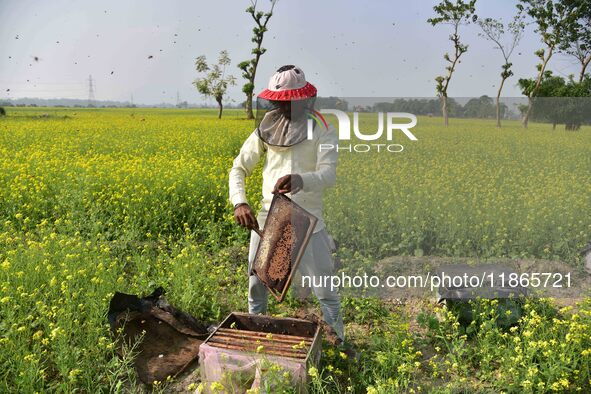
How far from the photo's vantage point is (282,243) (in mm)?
2830

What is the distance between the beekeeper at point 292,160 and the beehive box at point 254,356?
395mm

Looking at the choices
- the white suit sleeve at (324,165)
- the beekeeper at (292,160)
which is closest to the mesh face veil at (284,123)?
the beekeeper at (292,160)

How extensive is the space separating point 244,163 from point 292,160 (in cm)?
37

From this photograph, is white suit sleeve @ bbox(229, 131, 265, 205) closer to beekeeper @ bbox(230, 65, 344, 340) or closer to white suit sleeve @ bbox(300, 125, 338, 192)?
beekeeper @ bbox(230, 65, 344, 340)

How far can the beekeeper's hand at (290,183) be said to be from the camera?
2.67 m

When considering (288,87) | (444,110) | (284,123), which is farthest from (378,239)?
(288,87)

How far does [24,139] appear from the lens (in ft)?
43.2

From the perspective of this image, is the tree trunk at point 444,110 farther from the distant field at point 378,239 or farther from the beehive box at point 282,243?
the beehive box at point 282,243

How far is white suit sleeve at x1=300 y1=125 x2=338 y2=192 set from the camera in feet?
8.95

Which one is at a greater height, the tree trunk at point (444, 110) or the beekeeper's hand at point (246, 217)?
the tree trunk at point (444, 110)

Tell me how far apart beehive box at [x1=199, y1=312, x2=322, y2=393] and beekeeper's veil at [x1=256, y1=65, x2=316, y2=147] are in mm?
1098

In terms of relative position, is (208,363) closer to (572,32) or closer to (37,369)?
(37,369)

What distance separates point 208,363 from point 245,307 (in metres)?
1.44

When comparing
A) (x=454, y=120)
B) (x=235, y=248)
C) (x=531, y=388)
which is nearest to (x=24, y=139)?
(x=235, y=248)
